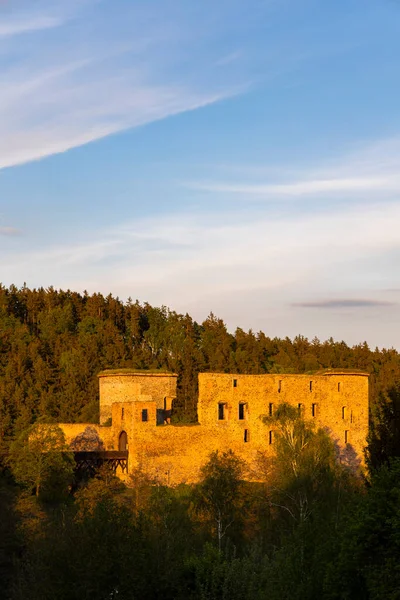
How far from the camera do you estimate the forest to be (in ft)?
89.9

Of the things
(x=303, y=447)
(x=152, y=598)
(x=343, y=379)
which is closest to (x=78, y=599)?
(x=152, y=598)

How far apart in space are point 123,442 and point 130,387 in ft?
13.8

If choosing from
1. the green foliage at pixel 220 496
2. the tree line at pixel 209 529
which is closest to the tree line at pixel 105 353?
the tree line at pixel 209 529

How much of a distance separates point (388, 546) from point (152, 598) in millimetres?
8887

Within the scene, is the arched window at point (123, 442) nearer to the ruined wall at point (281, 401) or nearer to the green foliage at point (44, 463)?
the green foliage at point (44, 463)

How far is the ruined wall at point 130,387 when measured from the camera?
6134 cm

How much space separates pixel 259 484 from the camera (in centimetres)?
5209

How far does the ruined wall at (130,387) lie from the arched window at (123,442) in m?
3.03

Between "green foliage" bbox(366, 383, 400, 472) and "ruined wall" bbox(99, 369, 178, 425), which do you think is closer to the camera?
"green foliage" bbox(366, 383, 400, 472)

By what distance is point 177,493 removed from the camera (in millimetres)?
51906

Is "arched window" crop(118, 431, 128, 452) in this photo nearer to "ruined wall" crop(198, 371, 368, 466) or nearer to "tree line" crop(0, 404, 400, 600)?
"tree line" crop(0, 404, 400, 600)

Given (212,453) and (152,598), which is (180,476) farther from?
(152,598)

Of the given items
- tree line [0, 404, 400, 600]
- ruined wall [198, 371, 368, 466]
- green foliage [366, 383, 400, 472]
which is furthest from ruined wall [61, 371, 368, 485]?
green foliage [366, 383, 400, 472]

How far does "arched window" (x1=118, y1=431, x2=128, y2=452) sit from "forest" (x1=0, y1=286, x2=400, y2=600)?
3545mm
